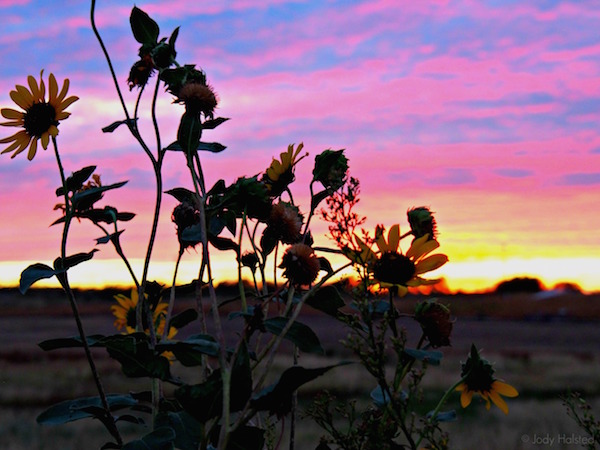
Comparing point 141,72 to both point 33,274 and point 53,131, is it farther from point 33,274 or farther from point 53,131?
point 33,274

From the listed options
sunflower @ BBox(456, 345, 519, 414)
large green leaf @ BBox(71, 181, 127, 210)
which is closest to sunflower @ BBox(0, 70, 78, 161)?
large green leaf @ BBox(71, 181, 127, 210)

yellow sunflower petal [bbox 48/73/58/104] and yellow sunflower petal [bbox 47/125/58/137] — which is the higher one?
yellow sunflower petal [bbox 48/73/58/104]

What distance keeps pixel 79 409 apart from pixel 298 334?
1.14 ft

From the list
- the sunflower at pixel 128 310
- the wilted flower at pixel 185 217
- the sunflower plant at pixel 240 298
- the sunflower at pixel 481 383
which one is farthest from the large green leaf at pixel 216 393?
the sunflower at pixel 128 310

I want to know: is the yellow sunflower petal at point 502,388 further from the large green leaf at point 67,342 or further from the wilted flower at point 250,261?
the large green leaf at point 67,342

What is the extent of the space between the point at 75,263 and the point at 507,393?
2.20ft

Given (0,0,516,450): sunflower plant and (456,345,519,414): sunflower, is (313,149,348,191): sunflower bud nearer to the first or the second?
(0,0,516,450): sunflower plant

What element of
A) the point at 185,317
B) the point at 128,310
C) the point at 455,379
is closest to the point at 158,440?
the point at 185,317

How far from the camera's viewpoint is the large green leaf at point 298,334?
87 centimetres

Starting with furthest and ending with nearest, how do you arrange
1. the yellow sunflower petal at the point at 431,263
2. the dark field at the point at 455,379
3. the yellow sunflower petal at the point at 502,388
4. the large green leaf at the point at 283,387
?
the dark field at the point at 455,379, the yellow sunflower petal at the point at 502,388, the yellow sunflower petal at the point at 431,263, the large green leaf at the point at 283,387

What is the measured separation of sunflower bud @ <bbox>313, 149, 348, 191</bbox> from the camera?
1069mm

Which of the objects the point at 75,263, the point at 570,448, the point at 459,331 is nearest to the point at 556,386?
the point at 570,448

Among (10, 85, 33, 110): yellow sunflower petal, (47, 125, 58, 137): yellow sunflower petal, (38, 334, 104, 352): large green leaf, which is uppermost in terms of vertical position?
(10, 85, 33, 110): yellow sunflower petal

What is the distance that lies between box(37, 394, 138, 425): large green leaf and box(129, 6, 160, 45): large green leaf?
0.51 metres
